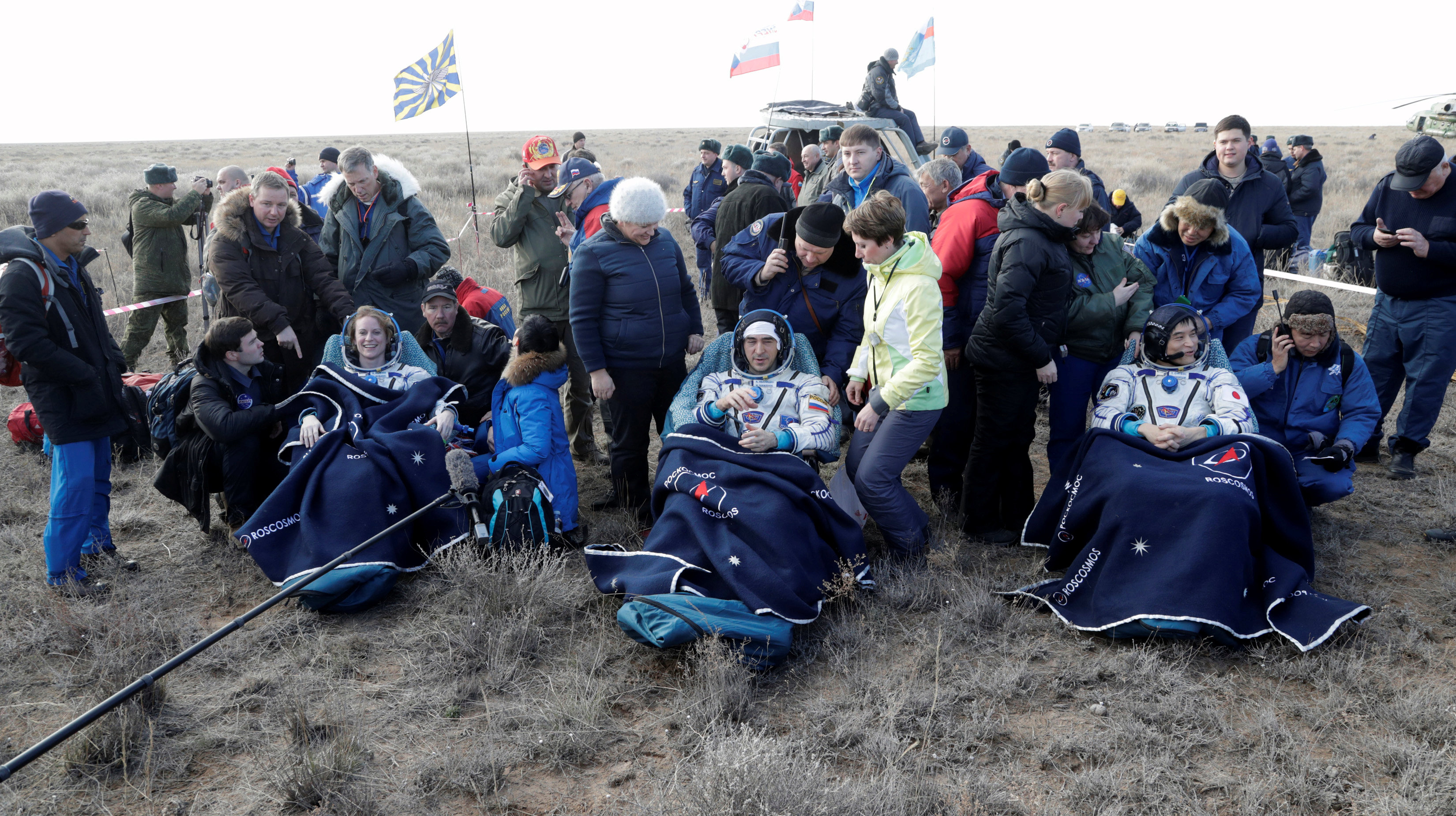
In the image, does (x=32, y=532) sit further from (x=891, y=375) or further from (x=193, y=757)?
(x=891, y=375)

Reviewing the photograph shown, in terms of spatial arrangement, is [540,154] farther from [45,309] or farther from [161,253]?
[161,253]

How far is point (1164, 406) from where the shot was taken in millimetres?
4422

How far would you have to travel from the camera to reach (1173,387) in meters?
4.45

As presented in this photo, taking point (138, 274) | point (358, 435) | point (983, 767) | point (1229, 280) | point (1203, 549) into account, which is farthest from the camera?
point (138, 274)

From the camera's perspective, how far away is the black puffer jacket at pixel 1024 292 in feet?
14.0

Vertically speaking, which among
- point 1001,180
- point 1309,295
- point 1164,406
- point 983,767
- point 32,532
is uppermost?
point 1001,180

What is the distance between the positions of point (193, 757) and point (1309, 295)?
5.55 meters

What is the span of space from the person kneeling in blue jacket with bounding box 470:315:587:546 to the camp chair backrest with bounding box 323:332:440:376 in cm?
60

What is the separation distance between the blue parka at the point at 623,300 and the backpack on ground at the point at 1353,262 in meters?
9.04

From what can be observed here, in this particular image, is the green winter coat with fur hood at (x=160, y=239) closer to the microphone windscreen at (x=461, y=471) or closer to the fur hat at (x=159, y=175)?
the fur hat at (x=159, y=175)

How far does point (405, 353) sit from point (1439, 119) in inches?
802

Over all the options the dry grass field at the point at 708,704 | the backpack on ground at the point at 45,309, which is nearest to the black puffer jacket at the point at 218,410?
the backpack on ground at the point at 45,309

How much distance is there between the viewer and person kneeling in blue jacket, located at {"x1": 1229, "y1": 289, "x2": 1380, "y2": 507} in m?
4.59

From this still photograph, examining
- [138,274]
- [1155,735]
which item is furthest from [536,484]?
[138,274]
